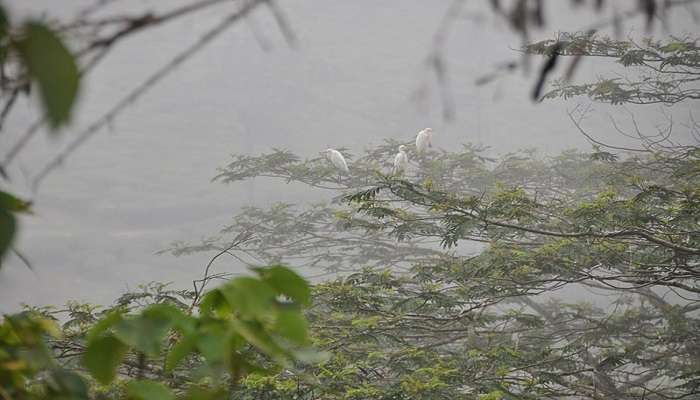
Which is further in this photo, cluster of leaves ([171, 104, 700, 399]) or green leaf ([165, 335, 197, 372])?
cluster of leaves ([171, 104, 700, 399])

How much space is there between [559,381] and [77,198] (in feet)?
45.4

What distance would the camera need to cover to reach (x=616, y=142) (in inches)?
706

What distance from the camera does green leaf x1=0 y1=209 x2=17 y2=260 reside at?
41 cm

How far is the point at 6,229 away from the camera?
0.43 metres

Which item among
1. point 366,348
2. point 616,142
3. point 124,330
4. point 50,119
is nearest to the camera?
point 50,119

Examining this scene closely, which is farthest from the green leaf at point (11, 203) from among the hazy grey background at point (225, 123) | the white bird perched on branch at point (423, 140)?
the hazy grey background at point (225, 123)

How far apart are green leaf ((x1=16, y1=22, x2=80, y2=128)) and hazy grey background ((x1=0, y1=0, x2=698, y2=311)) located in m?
10.4

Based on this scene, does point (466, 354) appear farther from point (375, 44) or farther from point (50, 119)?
point (375, 44)

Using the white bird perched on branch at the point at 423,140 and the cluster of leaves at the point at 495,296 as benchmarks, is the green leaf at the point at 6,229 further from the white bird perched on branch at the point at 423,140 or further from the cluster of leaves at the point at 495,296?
the white bird perched on branch at the point at 423,140

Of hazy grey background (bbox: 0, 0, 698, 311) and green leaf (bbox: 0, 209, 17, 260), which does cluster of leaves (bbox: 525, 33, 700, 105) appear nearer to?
green leaf (bbox: 0, 209, 17, 260)

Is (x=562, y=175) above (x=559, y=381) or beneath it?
A: above

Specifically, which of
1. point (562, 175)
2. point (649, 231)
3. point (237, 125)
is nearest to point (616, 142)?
point (237, 125)

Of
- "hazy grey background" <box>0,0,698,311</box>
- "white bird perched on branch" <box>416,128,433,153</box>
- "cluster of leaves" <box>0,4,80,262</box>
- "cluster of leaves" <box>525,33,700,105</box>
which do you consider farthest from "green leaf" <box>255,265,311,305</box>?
"hazy grey background" <box>0,0,698,311</box>

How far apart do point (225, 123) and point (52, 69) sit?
18.5m
